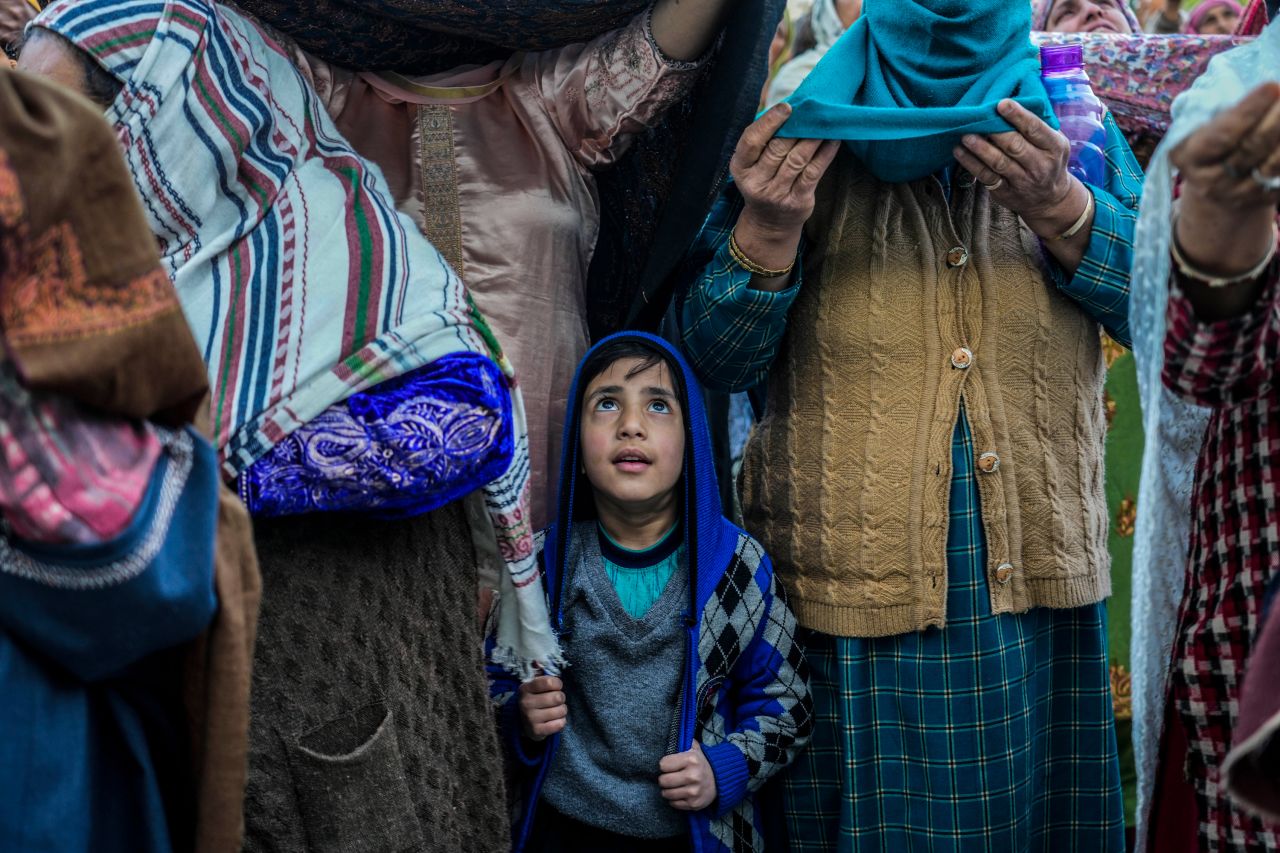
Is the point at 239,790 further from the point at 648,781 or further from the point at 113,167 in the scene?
the point at 648,781

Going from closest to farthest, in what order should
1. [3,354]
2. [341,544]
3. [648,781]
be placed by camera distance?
[3,354] → [341,544] → [648,781]

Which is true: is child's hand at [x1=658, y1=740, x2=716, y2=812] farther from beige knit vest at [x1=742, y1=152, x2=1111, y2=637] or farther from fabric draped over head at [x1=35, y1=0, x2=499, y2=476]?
fabric draped over head at [x1=35, y1=0, x2=499, y2=476]

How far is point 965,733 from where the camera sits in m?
2.11

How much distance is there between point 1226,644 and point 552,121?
1.43 m

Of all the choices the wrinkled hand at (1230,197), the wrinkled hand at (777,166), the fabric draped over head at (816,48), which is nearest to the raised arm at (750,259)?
the wrinkled hand at (777,166)

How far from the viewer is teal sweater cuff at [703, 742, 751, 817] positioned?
2.12 metres

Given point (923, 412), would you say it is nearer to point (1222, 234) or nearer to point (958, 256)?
point (958, 256)

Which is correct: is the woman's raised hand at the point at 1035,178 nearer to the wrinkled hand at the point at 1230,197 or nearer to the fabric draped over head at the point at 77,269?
the wrinkled hand at the point at 1230,197

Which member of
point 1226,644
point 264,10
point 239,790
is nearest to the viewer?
point 239,790

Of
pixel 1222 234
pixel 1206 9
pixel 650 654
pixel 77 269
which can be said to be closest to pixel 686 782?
pixel 650 654

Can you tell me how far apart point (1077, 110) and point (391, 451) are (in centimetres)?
140

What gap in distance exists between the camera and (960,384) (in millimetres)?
2096

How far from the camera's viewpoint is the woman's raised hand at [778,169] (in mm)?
2012

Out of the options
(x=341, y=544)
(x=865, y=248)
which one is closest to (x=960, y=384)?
(x=865, y=248)
